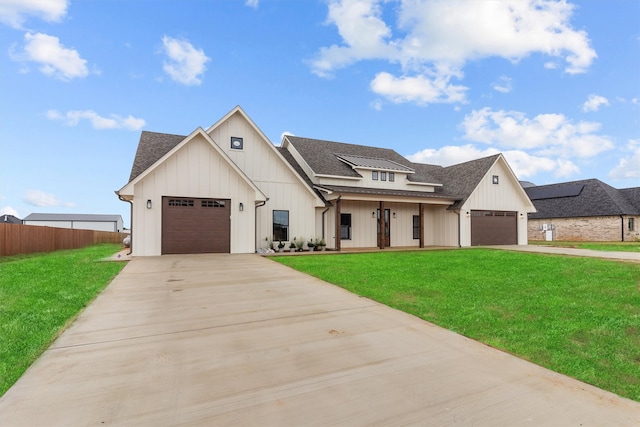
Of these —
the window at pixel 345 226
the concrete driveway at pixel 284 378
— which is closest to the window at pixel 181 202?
the window at pixel 345 226

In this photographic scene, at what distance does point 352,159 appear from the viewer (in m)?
20.4

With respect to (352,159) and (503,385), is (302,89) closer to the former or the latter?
(352,159)

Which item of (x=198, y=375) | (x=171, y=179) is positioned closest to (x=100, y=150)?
(x=171, y=179)

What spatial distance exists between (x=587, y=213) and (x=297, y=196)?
29.4 m

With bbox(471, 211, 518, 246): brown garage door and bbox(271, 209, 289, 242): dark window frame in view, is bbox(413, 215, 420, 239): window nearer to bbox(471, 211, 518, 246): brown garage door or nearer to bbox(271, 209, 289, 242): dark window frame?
bbox(471, 211, 518, 246): brown garage door

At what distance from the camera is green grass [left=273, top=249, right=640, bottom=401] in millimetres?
3586

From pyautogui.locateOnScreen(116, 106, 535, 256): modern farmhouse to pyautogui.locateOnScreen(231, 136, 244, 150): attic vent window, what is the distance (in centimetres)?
5

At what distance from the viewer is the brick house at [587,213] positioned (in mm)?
28000

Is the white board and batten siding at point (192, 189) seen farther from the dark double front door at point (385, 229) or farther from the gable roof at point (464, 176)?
the gable roof at point (464, 176)

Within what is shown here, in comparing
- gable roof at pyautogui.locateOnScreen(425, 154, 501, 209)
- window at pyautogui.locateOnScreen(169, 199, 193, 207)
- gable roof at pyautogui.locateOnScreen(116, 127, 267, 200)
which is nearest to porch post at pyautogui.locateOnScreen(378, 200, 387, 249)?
gable roof at pyautogui.locateOnScreen(425, 154, 501, 209)

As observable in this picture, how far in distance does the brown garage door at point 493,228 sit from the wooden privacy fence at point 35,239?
25.0 metres

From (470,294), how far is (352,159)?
1483 cm

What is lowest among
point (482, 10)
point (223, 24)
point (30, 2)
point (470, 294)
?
point (470, 294)

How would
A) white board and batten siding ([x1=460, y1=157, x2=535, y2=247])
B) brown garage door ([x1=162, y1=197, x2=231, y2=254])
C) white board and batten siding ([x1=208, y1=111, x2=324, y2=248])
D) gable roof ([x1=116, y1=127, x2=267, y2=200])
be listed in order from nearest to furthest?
A: gable roof ([x1=116, y1=127, x2=267, y2=200]) < brown garage door ([x1=162, y1=197, x2=231, y2=254]) < white board and batten siding ([x1=208, y1=111, x2=324, y2=248]) < white board and batten siding ([x1=460, y1=157, x2=535, y2=247])
